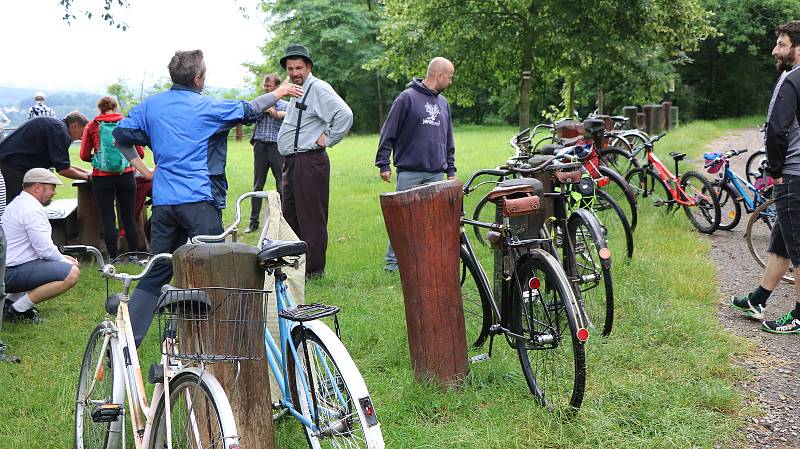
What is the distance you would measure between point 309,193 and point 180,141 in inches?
96.8

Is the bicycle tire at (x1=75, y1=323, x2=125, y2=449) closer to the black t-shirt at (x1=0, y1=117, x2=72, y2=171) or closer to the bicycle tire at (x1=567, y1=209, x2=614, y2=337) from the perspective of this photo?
the bicycle tire at (x1=567, y1=209, x2=614, y2=337)

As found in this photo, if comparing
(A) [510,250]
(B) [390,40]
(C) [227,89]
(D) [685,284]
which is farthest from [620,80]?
(C) [227,89]

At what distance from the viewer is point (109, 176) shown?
843 centimetres

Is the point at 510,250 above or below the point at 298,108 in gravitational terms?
below

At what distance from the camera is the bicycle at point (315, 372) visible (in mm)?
3246

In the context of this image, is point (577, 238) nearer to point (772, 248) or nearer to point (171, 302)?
point (772, 248)

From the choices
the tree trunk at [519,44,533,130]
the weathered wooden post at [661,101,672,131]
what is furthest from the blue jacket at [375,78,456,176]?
the weathered wooden post at [661,101,672,131]

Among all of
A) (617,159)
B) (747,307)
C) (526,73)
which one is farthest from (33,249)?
(526,73)

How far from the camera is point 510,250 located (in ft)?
15.2

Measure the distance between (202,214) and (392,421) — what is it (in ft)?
5.64

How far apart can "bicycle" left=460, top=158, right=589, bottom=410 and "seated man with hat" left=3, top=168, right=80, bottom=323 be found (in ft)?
11.1

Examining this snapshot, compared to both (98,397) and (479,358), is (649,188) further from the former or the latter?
(98,397)

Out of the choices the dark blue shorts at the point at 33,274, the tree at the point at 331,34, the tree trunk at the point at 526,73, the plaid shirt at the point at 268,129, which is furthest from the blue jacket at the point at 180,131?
the tree at the point at 331,34

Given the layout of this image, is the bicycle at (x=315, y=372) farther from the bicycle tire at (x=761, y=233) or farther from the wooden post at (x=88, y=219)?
the wooden post at (x=88, y=219)
